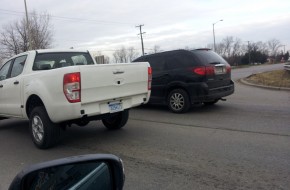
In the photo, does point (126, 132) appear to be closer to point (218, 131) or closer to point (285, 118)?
point (218, 131)

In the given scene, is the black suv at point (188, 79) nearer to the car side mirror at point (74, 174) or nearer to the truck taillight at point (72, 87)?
the truck taillight at point (72, 87)

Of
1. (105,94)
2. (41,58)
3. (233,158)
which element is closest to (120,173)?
(233,158)

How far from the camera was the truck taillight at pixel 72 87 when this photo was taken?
5.58 meters

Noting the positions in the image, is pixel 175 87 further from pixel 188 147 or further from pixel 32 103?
pixel 32 103

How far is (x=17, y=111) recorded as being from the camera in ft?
23.8

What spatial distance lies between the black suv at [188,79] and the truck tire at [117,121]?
2294 mm

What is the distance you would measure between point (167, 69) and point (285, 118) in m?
3.53

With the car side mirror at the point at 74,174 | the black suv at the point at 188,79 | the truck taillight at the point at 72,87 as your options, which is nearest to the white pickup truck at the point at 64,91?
the truck taillight at the point at 72,87

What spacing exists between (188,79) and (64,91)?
4530 millimetres

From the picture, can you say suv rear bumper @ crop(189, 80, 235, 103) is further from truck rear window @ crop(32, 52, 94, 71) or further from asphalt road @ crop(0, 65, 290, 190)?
truck rear window @ crop(32, 52, 94, 71)

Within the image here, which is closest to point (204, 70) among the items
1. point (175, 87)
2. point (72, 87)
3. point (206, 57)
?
point (206, 57)

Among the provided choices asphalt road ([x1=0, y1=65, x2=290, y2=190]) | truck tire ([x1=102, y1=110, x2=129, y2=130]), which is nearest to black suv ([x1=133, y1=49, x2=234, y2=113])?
asphalt road ([x1=0, y1=65, x2=290, y2=190])

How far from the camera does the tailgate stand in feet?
19.0

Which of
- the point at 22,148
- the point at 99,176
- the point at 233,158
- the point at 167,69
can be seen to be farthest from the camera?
the point at 167,69
